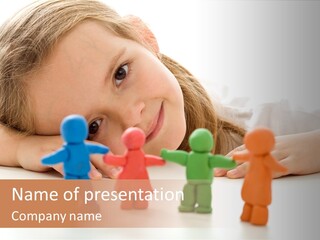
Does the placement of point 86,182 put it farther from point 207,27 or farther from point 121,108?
point 207,27

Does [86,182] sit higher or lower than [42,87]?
lower

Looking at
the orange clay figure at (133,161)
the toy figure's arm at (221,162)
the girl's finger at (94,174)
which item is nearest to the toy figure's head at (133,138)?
the orange clay figure at (133,161)

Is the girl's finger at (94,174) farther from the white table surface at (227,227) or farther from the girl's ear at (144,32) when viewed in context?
the girl's ear at (144,32)

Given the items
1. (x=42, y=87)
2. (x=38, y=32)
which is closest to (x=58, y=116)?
(x=42, y=87)

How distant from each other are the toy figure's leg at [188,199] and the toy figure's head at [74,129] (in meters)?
0.17

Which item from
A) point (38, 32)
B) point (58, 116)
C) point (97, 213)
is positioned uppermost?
point (38, 32)

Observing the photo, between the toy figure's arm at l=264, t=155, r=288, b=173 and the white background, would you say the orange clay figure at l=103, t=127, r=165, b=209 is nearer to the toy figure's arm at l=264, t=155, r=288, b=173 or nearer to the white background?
the toy figure's arm at l=264, t=155, r=288, b=173

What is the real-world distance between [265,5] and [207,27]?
216 millimetres

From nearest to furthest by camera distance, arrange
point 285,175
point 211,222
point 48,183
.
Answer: point 211,222 → point 48,183 → point 285,175

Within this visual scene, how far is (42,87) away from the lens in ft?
3.66

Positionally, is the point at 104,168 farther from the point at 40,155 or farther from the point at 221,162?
the point at 221,162

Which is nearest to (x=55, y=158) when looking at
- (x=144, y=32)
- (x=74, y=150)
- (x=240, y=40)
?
(x=74, y=150)

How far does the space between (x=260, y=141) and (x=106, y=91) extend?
0.43 meters

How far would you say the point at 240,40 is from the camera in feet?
6.73
